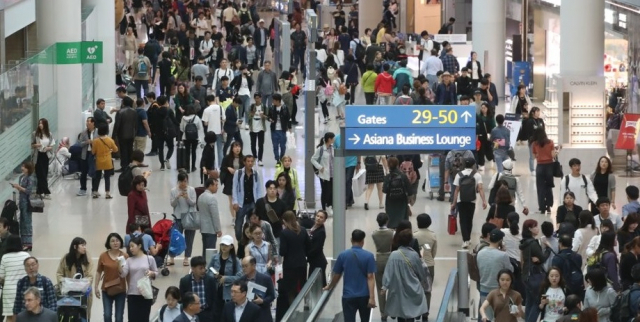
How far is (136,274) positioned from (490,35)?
23723 millimetres

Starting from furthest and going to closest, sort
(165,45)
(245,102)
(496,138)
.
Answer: (165,45) < (245,102) < (496,138)

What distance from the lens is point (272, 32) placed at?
45.1m

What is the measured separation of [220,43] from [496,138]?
16.8 m

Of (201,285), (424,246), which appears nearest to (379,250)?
(424,246)

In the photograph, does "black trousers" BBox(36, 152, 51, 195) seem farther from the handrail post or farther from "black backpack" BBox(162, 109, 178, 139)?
the handrail post

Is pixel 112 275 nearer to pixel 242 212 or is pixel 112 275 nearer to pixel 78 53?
pixel 242 212

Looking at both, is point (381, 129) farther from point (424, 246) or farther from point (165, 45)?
point (165, 45)

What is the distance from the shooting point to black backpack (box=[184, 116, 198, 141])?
25.2 m

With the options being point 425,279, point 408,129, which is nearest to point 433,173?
point 408,129

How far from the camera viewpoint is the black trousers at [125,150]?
25484 mm

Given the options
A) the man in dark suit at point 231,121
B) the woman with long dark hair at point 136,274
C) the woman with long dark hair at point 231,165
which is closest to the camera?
the woman with long dark hair at point 136,274

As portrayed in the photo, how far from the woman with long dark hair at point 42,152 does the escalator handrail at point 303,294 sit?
8644mm

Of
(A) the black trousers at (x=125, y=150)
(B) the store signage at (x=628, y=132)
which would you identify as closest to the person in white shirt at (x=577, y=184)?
(B) the store signage at (x=628, y=132)

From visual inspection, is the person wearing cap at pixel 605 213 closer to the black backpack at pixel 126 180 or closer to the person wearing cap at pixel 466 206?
the person wearing cap at pixel 466 206
